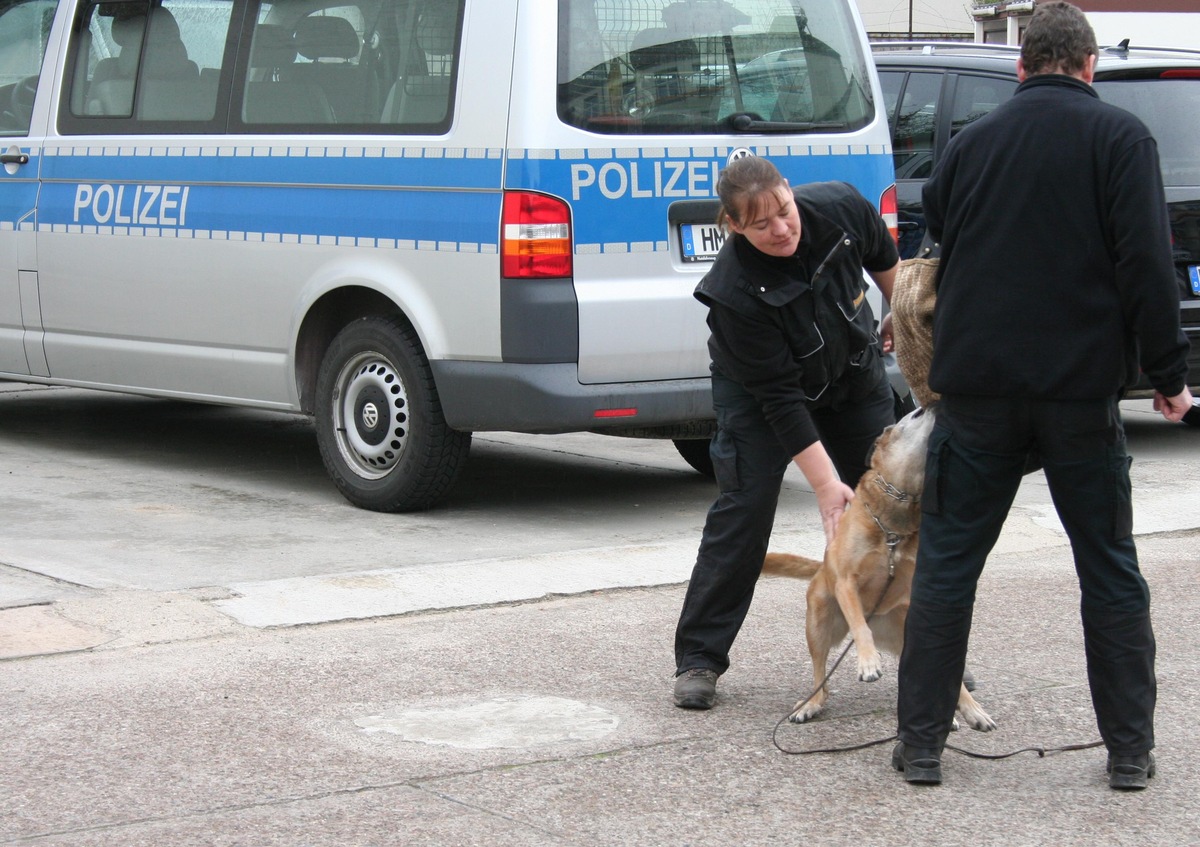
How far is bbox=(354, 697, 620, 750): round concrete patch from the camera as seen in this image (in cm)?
419

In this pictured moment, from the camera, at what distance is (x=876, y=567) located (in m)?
4.21

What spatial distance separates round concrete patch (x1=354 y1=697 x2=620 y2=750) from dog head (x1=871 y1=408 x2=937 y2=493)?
963 millimetres

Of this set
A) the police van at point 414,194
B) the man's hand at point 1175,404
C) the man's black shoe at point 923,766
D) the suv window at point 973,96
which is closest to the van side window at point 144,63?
the police van at point 414,194

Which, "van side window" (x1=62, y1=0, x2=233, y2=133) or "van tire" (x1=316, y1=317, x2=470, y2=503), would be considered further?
"van side window" (x1=62, y1=0, x2=233, y2=133)

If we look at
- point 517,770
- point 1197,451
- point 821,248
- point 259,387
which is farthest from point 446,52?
point 1197,451

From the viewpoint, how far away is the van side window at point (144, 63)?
7.46 metres

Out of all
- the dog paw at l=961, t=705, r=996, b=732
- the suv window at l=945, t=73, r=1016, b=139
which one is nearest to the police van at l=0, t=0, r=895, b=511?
the suv window at l=945, t=73, r=1016, b=139

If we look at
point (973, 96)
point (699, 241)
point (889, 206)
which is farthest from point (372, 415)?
point (973, 96)

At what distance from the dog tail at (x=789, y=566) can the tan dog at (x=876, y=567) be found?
0.25 m

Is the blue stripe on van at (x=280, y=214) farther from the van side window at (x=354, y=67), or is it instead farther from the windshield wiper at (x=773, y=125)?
the windshield wiper at (x=773, y=125)

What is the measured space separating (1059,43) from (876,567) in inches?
53.2

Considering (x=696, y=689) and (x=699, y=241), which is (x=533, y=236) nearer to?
(x=699, y=241)

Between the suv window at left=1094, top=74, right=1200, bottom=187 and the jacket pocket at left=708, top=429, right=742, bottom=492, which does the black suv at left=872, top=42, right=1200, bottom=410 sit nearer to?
the suv window at left=1094, top=74, right=1200, bottom=187

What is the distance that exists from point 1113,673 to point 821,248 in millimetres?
1280
